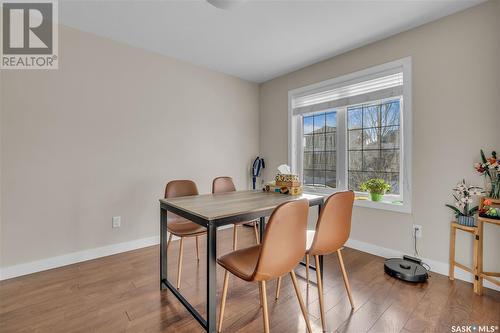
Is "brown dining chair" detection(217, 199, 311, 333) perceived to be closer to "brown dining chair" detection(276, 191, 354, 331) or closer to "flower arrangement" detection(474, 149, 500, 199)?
"brown dining chair" detection(276, 191, 354, 331)

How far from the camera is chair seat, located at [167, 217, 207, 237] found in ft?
6.91

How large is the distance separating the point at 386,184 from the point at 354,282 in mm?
1283

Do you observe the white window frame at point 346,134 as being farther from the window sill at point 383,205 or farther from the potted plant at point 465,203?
the potted plant at point 465,203

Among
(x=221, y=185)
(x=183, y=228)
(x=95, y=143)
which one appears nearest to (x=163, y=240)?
(x=183, y=228)

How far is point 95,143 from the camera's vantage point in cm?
264

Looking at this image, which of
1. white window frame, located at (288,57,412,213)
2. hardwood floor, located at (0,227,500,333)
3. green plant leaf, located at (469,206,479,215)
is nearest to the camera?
hardwood floor, located at (0,227,500,333)

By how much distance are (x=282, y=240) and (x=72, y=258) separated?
252 cm

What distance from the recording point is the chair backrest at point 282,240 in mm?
1182

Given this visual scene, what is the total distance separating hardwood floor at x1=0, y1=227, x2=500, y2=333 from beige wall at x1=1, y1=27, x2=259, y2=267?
0.51 meters

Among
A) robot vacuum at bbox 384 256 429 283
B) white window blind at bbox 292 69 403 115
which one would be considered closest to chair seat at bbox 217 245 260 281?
robot vacuum at bbox 384 256 429 283

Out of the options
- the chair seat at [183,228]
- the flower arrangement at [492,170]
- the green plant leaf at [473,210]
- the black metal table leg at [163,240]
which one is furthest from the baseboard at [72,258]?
the flower arrangement at [492,170]

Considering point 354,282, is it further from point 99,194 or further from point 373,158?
point 99,194

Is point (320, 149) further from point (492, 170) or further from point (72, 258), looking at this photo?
point (72, 258)

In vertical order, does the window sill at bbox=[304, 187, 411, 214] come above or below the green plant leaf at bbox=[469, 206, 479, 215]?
below
